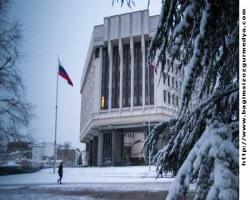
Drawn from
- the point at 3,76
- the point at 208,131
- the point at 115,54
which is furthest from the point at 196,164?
the point at 115,54

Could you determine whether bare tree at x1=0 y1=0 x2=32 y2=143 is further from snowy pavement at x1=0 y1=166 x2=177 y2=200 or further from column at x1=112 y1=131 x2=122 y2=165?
column at x1=112 y1=131 x2=122 y2=165

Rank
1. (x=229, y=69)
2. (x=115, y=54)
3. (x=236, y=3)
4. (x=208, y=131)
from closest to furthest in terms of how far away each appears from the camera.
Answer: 1. (x=208, y=131)
2. (x=236, y=3)
3. (x=229, y=69)
4. (x=115, y=54)

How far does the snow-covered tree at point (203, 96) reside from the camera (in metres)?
2.25

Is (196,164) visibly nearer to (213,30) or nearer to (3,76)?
(213,30)

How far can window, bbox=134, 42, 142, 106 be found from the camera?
51.9 metres

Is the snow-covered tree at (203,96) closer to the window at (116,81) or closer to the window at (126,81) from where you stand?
the window at (126,81)

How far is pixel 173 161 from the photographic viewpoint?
11.2 ft

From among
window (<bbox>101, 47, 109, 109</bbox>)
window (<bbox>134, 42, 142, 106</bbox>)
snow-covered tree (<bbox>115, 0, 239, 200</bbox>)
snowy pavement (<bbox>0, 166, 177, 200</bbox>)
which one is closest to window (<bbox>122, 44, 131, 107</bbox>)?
window (<bbox>134, 42, 142, 106</bbox>)

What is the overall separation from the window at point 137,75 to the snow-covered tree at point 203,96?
159 feet

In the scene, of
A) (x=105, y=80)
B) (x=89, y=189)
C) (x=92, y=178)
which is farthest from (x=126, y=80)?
(x=89, y=189)

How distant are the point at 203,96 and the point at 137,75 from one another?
49.0 meters

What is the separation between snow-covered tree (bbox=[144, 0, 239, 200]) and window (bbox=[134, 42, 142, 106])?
4838cm

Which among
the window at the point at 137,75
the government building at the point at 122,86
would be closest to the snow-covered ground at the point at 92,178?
the government building at the point at 122,86

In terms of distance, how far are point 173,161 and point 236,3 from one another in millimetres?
1573
